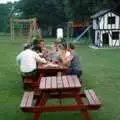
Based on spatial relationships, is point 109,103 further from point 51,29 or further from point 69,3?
point 51,29

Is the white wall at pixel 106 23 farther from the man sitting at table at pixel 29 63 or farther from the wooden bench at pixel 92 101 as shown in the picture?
the wooden bench at pixel 92 101

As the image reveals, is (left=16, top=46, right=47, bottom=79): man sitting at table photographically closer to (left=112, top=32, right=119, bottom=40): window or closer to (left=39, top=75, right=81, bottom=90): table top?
(left=39, top=75, right=81, bottom=90): table top

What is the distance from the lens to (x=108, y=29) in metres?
46.3

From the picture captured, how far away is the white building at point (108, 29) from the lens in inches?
1793

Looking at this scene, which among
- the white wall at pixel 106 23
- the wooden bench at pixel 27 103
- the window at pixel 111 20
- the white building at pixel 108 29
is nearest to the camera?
the wooden bench at pixel 27 103

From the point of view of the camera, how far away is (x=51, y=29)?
83062 mm

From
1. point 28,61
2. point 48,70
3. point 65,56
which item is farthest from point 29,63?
point 65,56

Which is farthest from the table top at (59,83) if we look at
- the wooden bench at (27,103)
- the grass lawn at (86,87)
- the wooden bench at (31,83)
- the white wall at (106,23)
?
the white wall at (106,23)

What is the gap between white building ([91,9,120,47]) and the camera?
4553cm

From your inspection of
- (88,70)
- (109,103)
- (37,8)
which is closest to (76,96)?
(109,103)

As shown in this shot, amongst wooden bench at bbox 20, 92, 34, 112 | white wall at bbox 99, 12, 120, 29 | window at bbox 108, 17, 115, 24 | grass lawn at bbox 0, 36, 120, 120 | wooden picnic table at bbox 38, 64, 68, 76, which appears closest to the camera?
wooden bench at bbox 20, 92, 34, 112

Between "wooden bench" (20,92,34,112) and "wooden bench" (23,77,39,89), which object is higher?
"wooden bench" (20,92,34,112)

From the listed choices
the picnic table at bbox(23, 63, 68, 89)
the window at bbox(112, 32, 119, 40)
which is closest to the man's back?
the picnic table at bbox(23, 63, 68, 89)

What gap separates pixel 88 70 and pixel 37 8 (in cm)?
6173
